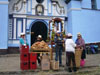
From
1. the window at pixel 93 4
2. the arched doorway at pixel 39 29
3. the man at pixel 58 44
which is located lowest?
the man at pixel 58 44

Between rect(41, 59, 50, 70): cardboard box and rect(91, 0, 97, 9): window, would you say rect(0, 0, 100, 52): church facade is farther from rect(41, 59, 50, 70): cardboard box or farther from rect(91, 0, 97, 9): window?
rect(41, 59, 50, 70): cardboard box

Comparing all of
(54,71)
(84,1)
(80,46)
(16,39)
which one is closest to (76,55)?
(80,46)

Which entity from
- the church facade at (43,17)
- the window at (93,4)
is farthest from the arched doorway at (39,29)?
the window at (93,4)

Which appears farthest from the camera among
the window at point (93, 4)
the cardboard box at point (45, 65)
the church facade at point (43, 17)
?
the window at point (93, 4)

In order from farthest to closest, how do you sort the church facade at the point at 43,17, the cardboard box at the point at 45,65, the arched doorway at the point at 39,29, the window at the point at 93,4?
the window at the point at 93,4 < the arched doorway at the point at 39,29 < the church facade at the point at 43,17 < the cardboard box at the point at 45,65

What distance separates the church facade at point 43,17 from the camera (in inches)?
521

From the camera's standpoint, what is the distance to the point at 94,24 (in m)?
15.2

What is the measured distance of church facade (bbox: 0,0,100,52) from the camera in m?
13.2

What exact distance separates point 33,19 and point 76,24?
4.40 metres

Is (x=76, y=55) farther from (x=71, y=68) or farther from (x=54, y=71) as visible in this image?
(x=54, y=71)

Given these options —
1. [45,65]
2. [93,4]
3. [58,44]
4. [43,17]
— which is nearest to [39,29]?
[43,17]

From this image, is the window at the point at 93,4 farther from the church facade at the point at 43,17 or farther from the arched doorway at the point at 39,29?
the arched doorway at the point at 39,29

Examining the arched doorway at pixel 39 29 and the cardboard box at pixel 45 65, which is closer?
the cardboard box at pixel 45 65

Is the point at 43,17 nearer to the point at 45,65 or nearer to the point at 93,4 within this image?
the point at 93,4
